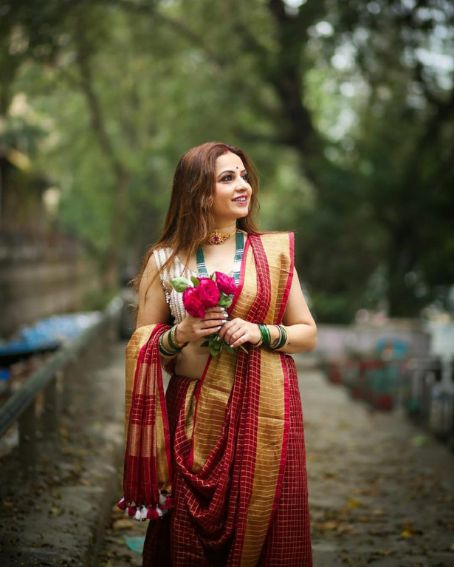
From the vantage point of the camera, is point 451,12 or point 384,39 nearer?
point 451,12

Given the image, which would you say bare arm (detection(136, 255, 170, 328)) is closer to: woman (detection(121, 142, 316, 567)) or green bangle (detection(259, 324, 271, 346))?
woman (detection(121, 142, 316, 567))

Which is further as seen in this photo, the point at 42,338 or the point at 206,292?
the point at 42,338

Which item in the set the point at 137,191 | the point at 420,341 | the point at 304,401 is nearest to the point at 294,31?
the point at 420,341

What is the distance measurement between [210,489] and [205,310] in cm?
67

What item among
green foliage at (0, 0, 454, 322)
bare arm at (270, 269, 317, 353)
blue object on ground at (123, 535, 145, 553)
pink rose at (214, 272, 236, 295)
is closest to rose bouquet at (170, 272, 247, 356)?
pink rose at (214, 272, 236, 295)

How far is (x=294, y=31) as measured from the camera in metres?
16.6

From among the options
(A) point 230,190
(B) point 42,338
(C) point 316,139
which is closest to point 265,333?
(A) point 230,190

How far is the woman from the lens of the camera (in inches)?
130

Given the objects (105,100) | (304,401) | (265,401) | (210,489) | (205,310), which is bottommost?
(304,401)

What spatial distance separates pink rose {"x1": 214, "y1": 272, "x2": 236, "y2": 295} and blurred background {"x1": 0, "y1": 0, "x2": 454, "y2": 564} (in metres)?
5.89

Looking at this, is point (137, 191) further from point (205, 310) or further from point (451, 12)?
point (205, 310)

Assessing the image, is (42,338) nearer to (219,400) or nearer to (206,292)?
(219,400)

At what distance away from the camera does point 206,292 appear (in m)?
3.12

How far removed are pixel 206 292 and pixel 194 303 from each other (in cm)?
6
